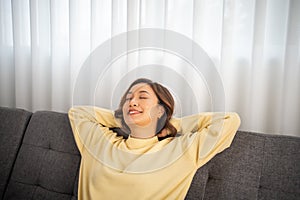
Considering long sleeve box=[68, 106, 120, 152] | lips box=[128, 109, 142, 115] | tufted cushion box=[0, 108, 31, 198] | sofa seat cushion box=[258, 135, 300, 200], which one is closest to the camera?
sofa seat cushion box=[258, 135, 300, 200]

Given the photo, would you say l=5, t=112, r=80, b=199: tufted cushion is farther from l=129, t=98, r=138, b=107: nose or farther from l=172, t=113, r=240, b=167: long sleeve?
l=172, t=113, r=240, b=167: long sleeve

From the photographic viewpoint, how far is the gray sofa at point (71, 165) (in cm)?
107

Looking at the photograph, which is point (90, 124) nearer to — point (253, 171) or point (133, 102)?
point (133, 102)

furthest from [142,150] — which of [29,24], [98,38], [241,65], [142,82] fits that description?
[29,24]

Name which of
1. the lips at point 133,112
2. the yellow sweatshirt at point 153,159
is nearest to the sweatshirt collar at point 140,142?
the yellow sweatshirt at point 153,159

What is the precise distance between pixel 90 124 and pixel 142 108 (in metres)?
0.28

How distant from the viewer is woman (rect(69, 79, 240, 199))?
1.09 metres

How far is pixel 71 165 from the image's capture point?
4.42 ft

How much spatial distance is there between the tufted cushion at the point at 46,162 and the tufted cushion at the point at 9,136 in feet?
0.13

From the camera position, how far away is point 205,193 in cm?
113

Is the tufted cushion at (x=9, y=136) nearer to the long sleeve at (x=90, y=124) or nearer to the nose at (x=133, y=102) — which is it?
the long sleeve at (x=90, y=124)

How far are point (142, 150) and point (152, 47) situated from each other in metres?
0.60

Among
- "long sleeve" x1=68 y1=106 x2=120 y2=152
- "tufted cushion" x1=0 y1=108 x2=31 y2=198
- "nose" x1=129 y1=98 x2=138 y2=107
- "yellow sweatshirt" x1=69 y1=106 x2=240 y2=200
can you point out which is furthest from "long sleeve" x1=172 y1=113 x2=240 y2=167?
"tufted cushion" x1=0 y1=108 x2=31 y2=198

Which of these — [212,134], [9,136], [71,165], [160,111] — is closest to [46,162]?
[71,165]
